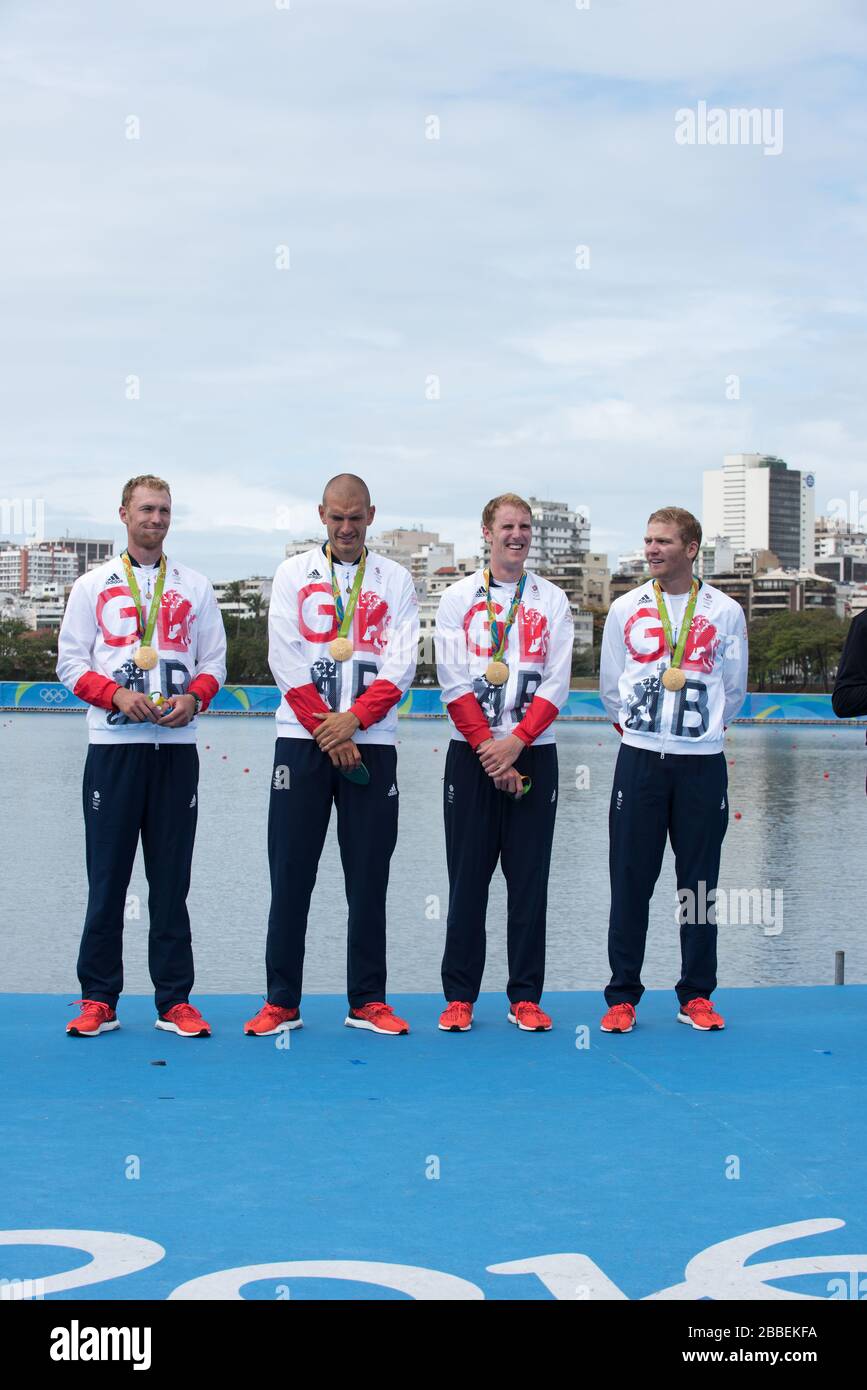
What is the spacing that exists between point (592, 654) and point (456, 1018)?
91.1 m

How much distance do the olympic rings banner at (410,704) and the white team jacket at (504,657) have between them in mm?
39955

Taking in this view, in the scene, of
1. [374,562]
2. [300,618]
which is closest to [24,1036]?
[300,618]

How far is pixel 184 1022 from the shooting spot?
5.07 m

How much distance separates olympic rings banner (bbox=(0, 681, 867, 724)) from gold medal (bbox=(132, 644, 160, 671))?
132 feet

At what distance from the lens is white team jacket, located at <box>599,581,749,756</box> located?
546cm

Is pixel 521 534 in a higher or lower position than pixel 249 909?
higher

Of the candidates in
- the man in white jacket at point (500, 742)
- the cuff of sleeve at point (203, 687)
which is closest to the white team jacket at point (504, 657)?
the man in white jacket at point (500, 742)

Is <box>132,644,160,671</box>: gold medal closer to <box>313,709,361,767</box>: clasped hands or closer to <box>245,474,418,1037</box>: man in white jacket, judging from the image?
<box>245,474,418,1037</box>: man in white jacket

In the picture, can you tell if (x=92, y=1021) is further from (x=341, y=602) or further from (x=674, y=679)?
(x=674, y=679)

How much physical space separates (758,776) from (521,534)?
1791cm

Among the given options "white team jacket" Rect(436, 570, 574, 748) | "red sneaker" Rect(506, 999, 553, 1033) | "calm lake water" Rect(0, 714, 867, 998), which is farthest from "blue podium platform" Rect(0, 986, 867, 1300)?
"calm lake water" Rect(0, 714, 867, 998)

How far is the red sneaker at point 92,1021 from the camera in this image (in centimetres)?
499

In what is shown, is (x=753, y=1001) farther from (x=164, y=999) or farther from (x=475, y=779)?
(x=164, y=999)
